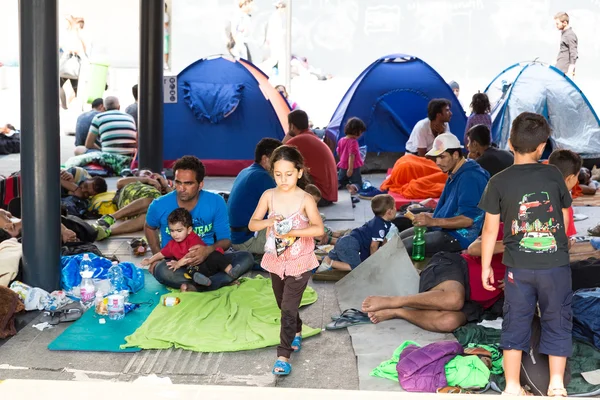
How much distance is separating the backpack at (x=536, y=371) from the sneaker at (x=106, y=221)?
4.73 metres

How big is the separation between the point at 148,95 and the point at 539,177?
23.1 feet

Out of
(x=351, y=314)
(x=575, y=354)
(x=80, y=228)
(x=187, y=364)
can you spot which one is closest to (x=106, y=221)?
(x=80, y=228)

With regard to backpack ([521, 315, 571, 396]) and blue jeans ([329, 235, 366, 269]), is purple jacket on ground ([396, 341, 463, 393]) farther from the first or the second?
blue jeans ([329, 235, 366, 269])

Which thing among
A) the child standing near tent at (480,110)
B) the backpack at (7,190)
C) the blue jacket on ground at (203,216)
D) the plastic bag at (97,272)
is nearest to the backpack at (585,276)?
the blue jacket on ground at (203,216)

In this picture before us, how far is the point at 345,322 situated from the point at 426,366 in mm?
1036

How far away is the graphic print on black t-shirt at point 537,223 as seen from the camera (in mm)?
4238

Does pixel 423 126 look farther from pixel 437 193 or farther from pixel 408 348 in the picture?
pixel 408 348

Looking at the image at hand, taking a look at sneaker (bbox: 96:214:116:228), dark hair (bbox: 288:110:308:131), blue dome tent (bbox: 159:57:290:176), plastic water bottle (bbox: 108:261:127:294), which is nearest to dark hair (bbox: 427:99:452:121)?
dark hair (bbox: 288:110:308:131)

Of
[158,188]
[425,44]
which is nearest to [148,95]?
[158,188]

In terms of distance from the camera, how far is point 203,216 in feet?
21.0

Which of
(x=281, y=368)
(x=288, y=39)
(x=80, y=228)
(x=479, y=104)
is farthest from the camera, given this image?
(x=288, y=39)

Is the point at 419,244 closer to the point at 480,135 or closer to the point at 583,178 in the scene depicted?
the point at 480,135

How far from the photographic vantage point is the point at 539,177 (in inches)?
167

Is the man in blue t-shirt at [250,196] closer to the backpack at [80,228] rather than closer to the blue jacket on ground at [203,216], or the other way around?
the blue jacket on ground at [203,216]
